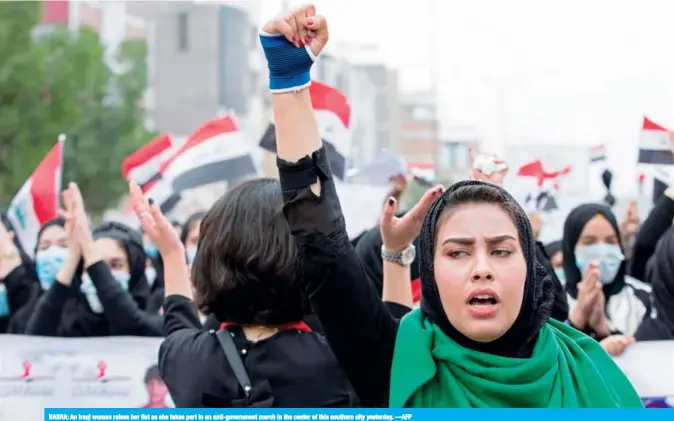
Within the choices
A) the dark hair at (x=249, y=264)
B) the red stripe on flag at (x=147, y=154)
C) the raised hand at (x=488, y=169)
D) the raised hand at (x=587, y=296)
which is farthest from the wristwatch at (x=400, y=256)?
the red stripe on flag at (x=147, y=154)

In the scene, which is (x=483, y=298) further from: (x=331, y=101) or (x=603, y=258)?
(x=331, y=101)

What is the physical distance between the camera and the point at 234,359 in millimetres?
2395

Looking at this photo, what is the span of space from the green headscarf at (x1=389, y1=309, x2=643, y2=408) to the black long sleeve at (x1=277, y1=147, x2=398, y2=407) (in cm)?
6

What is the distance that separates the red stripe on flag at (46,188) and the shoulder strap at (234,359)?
124 inches

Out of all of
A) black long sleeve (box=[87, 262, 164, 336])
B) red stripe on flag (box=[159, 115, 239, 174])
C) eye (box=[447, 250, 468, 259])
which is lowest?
black long sleeve (box=[87, 262, 164, 336])

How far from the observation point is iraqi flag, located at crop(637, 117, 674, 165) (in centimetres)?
471

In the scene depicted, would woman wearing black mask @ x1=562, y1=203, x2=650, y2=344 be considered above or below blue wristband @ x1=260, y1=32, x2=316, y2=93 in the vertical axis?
below

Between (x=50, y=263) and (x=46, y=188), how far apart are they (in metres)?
0.89

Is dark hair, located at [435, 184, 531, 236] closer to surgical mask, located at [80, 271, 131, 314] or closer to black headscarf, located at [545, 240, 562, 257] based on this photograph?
surgical mask, located at [80, 271, 131, 314]

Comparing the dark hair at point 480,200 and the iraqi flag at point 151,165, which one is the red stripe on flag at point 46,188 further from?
the dark hair at point 480,200


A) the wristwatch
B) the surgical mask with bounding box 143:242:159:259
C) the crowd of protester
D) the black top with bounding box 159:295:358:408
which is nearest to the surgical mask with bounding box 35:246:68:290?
the surgical mask with bounding box 143:242:159:259

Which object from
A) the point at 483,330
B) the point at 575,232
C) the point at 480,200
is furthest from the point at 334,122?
the point at 483,330

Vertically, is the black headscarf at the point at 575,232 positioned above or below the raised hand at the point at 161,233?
below

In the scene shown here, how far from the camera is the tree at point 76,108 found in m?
18.2
